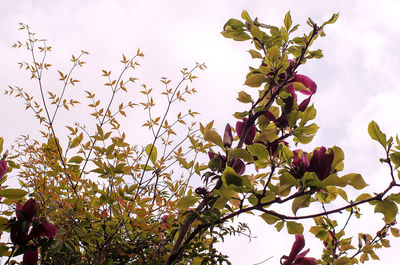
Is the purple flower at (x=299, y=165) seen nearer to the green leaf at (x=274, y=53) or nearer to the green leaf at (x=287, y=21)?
the green leaf at (x=274, y=53)

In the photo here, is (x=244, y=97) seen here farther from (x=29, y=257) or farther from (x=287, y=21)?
(x=29, y=257)

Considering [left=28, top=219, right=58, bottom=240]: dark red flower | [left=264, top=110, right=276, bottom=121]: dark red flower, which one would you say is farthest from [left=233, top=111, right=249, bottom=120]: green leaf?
[left=28, top=219, right=58, bottom=240]: dark red flower

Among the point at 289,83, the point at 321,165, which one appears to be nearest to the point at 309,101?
the point at 289,83

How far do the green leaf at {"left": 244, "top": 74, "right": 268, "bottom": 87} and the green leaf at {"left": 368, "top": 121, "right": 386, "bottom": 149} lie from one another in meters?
0.28

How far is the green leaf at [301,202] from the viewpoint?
770 millimetres

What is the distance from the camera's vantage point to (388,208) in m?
0.77

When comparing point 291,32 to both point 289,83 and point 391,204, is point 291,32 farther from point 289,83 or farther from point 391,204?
point 391,204

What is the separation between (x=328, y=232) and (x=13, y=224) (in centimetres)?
101

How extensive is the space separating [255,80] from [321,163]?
0.91 feet

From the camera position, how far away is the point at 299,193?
30.1 inches

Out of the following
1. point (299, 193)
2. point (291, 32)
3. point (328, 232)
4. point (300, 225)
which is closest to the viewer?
point (299, 193)

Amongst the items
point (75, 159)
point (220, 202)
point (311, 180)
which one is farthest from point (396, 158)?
point (75, 159)

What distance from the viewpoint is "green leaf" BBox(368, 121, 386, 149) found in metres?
0.77

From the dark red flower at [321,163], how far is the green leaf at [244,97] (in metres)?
0.25
